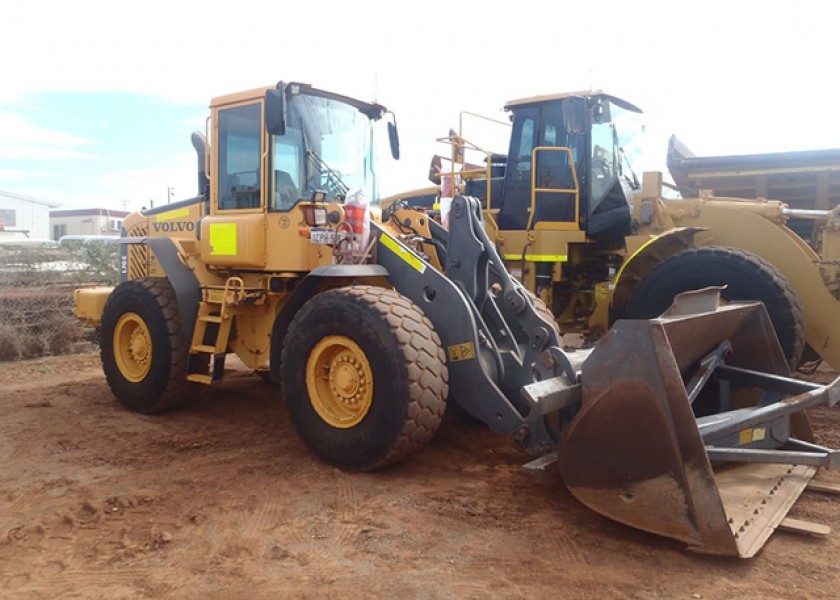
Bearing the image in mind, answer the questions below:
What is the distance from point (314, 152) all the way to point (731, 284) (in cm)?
362

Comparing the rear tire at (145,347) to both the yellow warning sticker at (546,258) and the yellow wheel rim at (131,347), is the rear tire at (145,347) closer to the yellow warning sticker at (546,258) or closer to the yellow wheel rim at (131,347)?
the yellow wheel rim at (131,347)

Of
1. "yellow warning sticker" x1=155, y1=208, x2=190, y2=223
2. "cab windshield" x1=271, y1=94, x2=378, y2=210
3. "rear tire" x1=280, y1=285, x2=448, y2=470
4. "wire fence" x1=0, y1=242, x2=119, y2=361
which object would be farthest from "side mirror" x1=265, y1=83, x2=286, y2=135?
"wire fence" x1=0, y1=242, x2=119, y2=361

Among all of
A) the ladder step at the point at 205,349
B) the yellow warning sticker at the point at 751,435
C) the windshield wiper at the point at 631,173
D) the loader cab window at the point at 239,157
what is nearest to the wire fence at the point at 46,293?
the ladder step at the point at 205,349

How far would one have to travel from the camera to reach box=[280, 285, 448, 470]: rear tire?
13.9 ft

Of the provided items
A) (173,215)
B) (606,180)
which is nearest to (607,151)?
(606,180)

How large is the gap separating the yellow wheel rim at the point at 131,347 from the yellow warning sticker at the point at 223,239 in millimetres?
1024

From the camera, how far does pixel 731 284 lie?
6.09 m

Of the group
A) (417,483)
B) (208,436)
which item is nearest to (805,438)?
(417,483)

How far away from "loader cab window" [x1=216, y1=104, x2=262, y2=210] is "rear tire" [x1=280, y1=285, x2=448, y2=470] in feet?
5.10

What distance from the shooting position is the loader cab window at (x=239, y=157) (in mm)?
5816

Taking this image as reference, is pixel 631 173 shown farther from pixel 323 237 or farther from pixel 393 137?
pixel 323 237

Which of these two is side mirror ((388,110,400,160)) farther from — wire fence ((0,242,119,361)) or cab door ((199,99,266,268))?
wire fence ((0,242,119,361))

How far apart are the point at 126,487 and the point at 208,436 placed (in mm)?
1224

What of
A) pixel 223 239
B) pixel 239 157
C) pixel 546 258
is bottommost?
pixel 546 258
